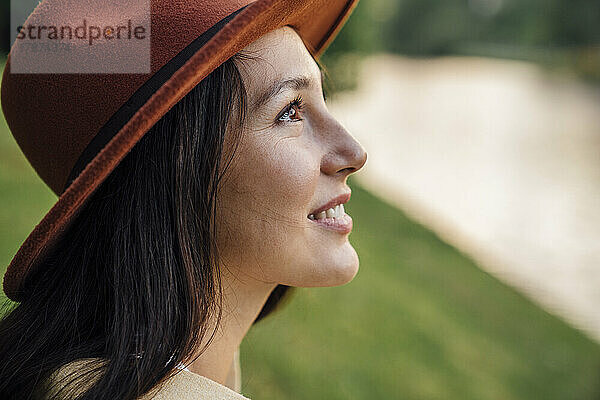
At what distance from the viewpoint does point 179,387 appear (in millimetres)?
1260

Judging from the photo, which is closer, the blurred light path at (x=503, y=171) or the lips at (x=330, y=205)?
the lips at (x=330, y=205)

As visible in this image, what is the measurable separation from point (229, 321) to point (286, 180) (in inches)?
14.1

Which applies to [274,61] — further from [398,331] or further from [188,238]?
[398,331]

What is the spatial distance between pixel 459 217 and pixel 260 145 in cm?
735

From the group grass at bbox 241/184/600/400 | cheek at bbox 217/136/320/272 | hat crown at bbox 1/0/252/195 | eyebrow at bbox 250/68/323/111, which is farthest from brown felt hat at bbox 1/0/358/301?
grass at bbox 241/184/600/400

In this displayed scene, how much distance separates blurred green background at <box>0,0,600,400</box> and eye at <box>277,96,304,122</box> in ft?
4.55

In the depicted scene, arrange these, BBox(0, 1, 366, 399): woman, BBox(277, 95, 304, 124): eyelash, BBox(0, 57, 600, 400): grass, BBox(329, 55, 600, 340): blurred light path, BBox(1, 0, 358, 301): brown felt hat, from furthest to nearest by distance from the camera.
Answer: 1. BBox(329, 55, 600, 340): blurred light path
2. BBox(0, 57, 600, 400): grass
3. BBox(277, 95, 304, 124): eyelash
4. BBox(0, 1, 366, 399): woman
5. BBox(1, 0, 358, 301): brown felt hat

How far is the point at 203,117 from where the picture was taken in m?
1.30

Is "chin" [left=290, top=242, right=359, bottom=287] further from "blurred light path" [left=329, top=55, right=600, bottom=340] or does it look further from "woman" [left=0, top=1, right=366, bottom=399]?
"blurred light path" [left=329, top=55, right=600, bottom=340]

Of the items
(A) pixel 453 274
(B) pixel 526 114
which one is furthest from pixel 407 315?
(B) pixel 526 114

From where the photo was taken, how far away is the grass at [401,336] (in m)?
3.57

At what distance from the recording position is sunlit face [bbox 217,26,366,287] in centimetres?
136

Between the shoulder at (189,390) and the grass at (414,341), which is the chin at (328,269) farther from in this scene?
the grass at (414,341)

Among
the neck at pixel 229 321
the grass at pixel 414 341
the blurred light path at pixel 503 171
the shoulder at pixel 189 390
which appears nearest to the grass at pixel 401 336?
the grass at pixel 414 341
